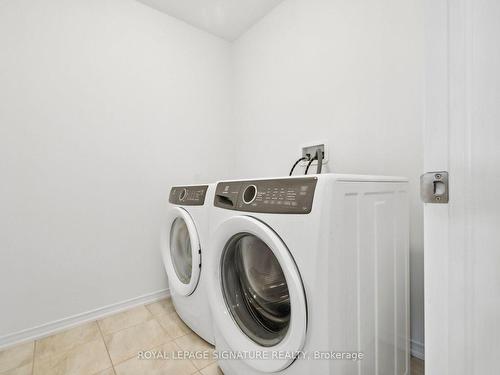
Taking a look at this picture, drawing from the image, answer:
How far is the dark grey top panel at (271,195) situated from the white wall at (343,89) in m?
0.76

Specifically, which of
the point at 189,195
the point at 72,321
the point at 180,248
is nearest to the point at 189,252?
the point at 180,248

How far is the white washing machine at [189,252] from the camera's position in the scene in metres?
1.21

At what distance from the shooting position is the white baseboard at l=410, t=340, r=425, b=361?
45.4 inches

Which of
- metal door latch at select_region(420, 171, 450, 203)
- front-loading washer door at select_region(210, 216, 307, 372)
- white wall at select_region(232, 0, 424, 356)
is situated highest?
white wall at select_region(232, 0, 424, 356)

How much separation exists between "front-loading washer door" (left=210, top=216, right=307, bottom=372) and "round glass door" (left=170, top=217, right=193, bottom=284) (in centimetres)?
55

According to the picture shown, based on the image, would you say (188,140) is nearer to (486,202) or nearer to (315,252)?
(315,252)

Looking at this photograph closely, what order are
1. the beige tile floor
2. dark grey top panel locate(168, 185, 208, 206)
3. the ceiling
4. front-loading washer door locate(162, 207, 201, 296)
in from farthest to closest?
1. the ceiling
2. front-loading washer door locate(162, 207, 201, 296)
3. dark grey top panel locate(168, 185, 208, 206)
4. the beige tile floor

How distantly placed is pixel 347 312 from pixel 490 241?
483 mm

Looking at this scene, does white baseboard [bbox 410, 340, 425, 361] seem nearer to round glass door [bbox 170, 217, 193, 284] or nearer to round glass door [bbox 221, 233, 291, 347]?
round glass door [bbox 221, 233, 291, 347]

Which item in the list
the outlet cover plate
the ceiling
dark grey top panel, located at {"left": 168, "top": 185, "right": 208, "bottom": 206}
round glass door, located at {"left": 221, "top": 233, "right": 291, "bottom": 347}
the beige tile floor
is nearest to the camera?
round glass door, located at {"left": 221, "top": 233, "right": 291, "bottom": 347}

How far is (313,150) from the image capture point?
159cm

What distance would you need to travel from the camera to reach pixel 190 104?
79.0 inches

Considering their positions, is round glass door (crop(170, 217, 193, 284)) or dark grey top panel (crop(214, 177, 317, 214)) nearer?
dark grey top panel (crop(214, 177, 317, 214))

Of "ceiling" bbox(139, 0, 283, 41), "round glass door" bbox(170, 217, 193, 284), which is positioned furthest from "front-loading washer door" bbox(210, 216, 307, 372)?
"ceiling" bbox(139, 0, 283, 41)
